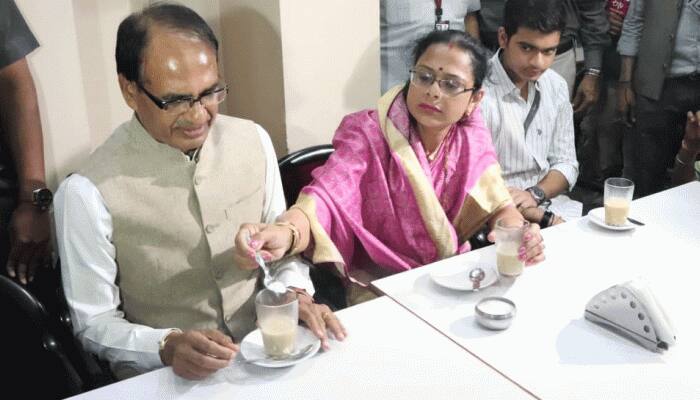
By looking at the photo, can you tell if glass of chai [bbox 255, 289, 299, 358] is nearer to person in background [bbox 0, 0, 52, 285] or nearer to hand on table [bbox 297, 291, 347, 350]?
hand on table [bbox 297, 291, 347, 350]

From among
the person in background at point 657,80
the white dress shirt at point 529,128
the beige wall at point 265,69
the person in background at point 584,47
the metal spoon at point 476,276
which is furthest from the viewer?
the person in background at point 584,47

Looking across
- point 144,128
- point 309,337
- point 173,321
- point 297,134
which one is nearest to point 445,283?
point 309,337

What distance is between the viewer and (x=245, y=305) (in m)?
1.61

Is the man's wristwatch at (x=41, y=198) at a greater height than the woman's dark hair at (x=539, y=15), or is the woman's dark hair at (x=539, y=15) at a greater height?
the woman's dark hair at (x=539, y=15)

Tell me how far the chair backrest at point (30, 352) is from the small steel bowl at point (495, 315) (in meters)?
0.84

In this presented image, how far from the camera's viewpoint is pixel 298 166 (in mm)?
2033

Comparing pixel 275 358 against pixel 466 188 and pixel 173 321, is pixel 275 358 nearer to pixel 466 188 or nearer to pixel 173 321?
pixel 173 321

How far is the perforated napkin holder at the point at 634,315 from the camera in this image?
1.26m

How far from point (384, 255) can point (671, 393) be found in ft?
2.88

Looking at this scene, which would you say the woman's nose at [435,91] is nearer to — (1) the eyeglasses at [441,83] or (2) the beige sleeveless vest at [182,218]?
(1) the eyeglasses at [441,83]

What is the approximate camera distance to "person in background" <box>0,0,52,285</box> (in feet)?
5.52

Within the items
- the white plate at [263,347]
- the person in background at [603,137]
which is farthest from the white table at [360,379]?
the person in background at [603,137]

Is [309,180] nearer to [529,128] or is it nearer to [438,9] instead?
[529,128]

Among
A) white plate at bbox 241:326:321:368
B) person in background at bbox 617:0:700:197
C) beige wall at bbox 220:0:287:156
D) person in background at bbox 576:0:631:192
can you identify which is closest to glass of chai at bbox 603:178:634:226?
white plate at bbox 241:326:321:368
